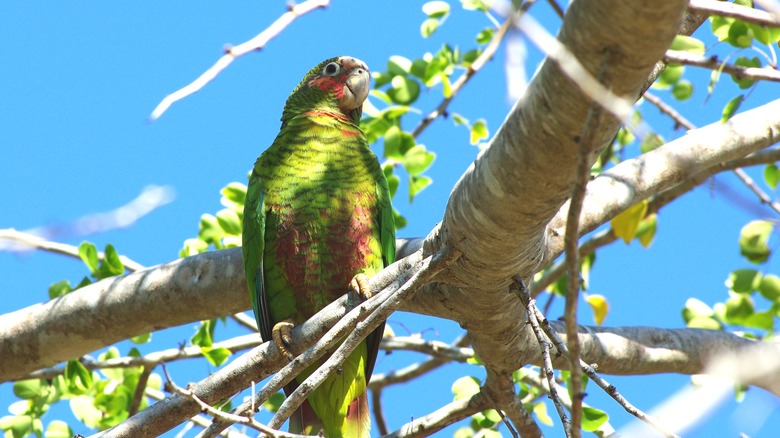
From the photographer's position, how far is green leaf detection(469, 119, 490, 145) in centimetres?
425

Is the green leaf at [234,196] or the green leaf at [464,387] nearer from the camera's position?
the green leaf at [464,387]

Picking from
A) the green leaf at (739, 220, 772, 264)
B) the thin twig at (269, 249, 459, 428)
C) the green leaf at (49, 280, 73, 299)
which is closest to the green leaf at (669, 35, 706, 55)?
the thin twig at (269, 249, 459, 428)

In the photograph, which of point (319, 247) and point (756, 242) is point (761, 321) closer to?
point (756, 242)

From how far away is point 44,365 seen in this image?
370 cm

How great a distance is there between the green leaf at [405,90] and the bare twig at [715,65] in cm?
200

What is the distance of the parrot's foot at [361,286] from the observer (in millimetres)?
2730

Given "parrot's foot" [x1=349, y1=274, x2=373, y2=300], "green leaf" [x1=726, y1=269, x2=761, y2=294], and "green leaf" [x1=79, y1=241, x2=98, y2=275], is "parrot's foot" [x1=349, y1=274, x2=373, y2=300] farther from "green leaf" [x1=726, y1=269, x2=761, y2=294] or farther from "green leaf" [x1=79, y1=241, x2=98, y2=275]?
"green leaf" [x1=726, y1=269, x2=761, y2=294]

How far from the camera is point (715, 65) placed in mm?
2225

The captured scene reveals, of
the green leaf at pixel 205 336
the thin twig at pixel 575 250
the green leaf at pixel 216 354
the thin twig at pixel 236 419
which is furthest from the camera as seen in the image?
the green leaf at pixel 205 336

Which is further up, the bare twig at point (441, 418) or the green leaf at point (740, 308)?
the green leaf at point (740, 308)

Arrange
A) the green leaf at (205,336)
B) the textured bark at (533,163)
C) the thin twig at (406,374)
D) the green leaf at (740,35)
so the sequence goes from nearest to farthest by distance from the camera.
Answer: the textured bark at (533,163)
the green leaf at (740,35)
the green leaf at (205,336)
the thin twig at (406,374)

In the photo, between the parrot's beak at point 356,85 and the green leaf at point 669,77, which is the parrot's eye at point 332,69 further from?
the green leaf at point 669,77

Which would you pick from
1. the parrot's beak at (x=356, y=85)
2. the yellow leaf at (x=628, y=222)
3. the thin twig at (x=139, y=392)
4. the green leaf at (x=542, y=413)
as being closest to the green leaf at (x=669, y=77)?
the yellow leaf at (x=628, y=222)

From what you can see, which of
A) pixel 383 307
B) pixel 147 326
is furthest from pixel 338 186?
pixel 383 307
